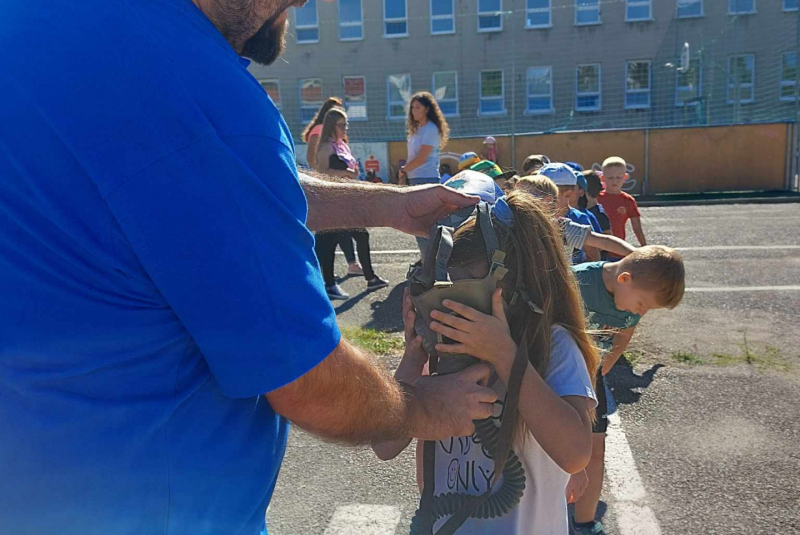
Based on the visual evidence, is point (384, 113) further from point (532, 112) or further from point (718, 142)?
point (718, 142)

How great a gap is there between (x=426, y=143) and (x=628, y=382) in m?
3.84

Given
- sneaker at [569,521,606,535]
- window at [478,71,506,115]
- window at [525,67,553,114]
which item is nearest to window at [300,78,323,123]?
window at [478,71,506,115]

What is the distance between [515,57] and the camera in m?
32.0

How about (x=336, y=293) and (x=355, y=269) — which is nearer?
(x=336, y=293)

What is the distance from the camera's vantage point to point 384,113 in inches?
1220

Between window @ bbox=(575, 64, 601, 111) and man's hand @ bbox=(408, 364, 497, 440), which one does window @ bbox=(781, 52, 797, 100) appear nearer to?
window @ bbox=(575, 64, 601, 111)

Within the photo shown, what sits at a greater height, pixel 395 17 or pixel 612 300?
pixel 395 17

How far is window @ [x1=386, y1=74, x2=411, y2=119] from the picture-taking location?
31.4 m

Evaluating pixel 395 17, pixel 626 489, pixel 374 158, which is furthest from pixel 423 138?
pixel 395 17

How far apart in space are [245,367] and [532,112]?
31.1 meters

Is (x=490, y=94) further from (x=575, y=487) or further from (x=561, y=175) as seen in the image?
(x=575, y=487)

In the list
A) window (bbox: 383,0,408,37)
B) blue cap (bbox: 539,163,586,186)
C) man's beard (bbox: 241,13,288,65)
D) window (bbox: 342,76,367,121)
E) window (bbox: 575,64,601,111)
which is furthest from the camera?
window (bbox: 383,0,408,37)

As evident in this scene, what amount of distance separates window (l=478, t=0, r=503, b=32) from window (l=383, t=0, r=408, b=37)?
11.8 feet

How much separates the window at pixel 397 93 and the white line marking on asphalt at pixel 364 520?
28891 mm
